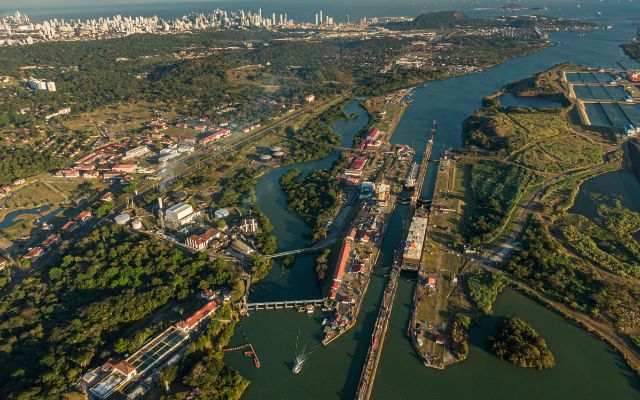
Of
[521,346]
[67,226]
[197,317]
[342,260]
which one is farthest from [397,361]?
[67,226]

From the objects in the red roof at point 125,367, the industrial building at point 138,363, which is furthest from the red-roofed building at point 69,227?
the red roof at point 125,367

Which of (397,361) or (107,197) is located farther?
(107,197)

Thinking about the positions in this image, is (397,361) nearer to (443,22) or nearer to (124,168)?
(124,168)

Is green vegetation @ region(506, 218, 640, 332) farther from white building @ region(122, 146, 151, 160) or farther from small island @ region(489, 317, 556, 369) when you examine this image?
white building @ region(122, 146, 151, 160)

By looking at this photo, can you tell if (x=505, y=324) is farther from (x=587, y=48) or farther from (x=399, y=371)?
(x=587, y=48)

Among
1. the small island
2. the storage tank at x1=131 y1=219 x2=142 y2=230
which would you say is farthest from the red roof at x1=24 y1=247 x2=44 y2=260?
the small island

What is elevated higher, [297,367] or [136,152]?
[136,152]
